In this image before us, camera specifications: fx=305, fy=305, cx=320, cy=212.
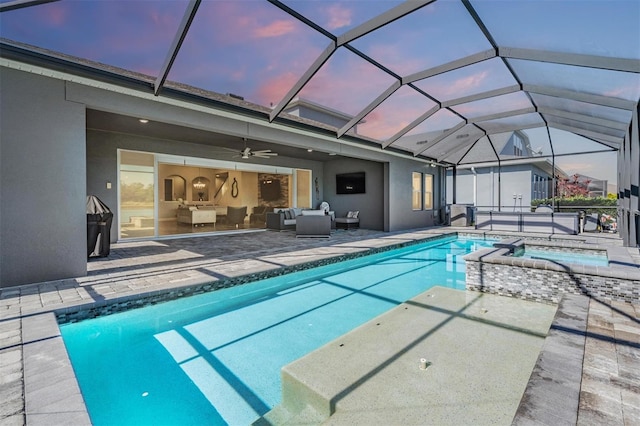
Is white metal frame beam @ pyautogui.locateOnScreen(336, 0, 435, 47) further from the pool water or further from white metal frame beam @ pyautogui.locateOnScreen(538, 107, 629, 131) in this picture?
white metal frame beam @ pyautogui.locateOnScreen(538, 107, 629, 131)

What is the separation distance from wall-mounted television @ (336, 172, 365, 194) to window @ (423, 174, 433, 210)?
2953 millimetres

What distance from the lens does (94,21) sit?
13.2 feet

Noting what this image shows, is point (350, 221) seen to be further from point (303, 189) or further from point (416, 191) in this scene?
point (416, 191)

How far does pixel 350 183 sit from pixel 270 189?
13.5ft

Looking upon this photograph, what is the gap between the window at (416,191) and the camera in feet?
39.8

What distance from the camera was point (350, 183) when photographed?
12211mm

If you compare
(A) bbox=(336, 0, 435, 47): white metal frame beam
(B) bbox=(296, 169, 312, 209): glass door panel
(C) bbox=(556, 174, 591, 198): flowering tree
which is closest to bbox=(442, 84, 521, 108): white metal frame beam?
(A) bbox=(336, 0, 435, 47): white metal frame beam

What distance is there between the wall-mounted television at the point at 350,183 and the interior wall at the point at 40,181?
29.4 ft

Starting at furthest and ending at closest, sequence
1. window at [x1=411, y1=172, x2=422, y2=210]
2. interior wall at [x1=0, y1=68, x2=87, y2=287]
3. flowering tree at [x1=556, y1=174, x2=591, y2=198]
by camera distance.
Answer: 1. flowering tree at [x1=556, y1=174, x2=591, y2=198]
2. window at [x1=411, y1=172, x2=422, y2=210]
3. interior wall at [x1=0, y1=68, x2=87, y2=287]

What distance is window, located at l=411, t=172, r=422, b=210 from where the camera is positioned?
39.8 ft

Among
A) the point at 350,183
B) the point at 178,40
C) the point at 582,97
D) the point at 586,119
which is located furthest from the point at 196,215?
the point at 586,119

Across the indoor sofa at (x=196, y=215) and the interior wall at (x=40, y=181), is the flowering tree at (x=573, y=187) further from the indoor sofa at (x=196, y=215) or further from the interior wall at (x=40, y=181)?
the interior wall at (x=40, y=181)

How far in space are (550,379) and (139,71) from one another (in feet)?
20.0

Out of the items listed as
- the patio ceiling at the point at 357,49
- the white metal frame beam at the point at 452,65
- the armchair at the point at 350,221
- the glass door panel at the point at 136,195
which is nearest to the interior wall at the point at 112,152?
the glass door panel at the point at 136,195
